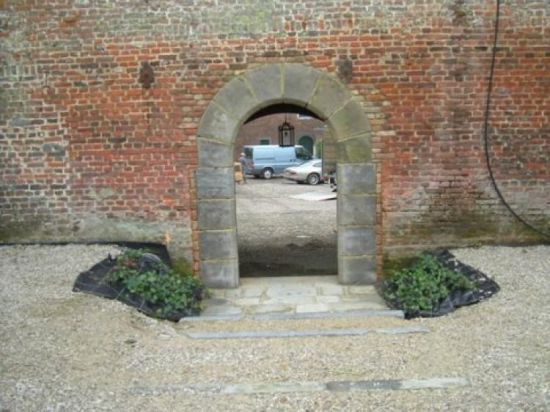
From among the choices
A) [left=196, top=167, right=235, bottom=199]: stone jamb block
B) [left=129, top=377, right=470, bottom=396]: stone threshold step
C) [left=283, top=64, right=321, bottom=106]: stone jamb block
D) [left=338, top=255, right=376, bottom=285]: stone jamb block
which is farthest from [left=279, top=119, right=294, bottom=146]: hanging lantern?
[left=129, top=377, right=470, bottom=396]: stone threshold step

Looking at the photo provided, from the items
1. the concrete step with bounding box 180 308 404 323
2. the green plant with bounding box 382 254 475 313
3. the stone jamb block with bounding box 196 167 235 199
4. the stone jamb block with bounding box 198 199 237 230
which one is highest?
the stone jamb block with bounding box 196 167 235 199

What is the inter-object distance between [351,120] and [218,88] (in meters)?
1.78

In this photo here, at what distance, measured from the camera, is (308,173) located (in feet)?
85.9

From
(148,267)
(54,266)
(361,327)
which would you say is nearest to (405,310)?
(361,327)

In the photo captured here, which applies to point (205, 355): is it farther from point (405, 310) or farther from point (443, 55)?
point (443, 55)

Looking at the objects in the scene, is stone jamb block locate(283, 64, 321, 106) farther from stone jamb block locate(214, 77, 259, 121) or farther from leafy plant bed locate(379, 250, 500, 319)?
leafy plant bed locate(379, 250, 500, 319)

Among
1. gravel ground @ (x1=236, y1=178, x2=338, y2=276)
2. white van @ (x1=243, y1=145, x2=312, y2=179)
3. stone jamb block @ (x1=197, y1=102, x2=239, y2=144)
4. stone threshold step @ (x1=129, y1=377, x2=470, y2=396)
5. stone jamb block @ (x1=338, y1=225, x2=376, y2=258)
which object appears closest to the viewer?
stone threshold step @ (x1=129, y1=377, x2=470, y2=396)

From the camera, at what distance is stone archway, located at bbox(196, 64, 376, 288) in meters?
7.08

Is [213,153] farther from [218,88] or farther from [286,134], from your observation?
[286,134]

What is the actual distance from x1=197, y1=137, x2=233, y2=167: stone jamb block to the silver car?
18988mm

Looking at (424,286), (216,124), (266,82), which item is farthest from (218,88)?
(424,286)

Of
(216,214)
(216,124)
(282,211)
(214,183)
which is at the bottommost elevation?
(282,211)

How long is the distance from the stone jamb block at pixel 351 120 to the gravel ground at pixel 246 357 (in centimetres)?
237

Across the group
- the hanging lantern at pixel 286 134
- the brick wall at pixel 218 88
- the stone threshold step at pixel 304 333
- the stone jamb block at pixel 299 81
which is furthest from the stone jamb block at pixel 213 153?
the hanging lantern at pixel 286 134
